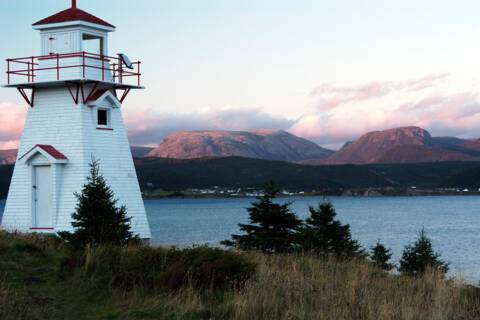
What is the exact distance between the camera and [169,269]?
12055 millimetres

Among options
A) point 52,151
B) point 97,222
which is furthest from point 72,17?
point 97,222

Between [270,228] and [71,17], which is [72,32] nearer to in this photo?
[71,17]

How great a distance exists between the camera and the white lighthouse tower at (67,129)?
26.7 meters

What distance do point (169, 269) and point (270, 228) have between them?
10.5 metres

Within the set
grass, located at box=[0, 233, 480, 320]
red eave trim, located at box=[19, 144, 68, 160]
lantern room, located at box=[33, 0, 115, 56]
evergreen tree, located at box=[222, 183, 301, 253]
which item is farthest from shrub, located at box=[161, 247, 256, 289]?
lantern room, located at box=[33, 0, 115, 56]

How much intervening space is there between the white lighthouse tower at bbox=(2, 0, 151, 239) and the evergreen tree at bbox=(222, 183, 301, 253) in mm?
6526

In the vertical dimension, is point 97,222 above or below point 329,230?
above

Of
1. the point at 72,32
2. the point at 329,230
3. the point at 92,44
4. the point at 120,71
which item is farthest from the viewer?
the point at 120,71

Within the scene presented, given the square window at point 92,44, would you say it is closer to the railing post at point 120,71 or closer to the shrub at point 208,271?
the railing post at point 120,71

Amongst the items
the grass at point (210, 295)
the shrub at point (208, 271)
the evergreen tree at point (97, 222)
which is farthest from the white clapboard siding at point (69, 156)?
the shrub at point (208, 271)

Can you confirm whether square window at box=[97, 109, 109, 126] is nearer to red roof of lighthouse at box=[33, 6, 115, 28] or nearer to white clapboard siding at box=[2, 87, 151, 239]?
white clapboard siding at box=[2, 87, 151, 239]

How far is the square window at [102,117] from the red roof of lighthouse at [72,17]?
3313 mm

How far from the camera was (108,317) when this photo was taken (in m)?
10.3

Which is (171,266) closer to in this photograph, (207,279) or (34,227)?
(207,279)
